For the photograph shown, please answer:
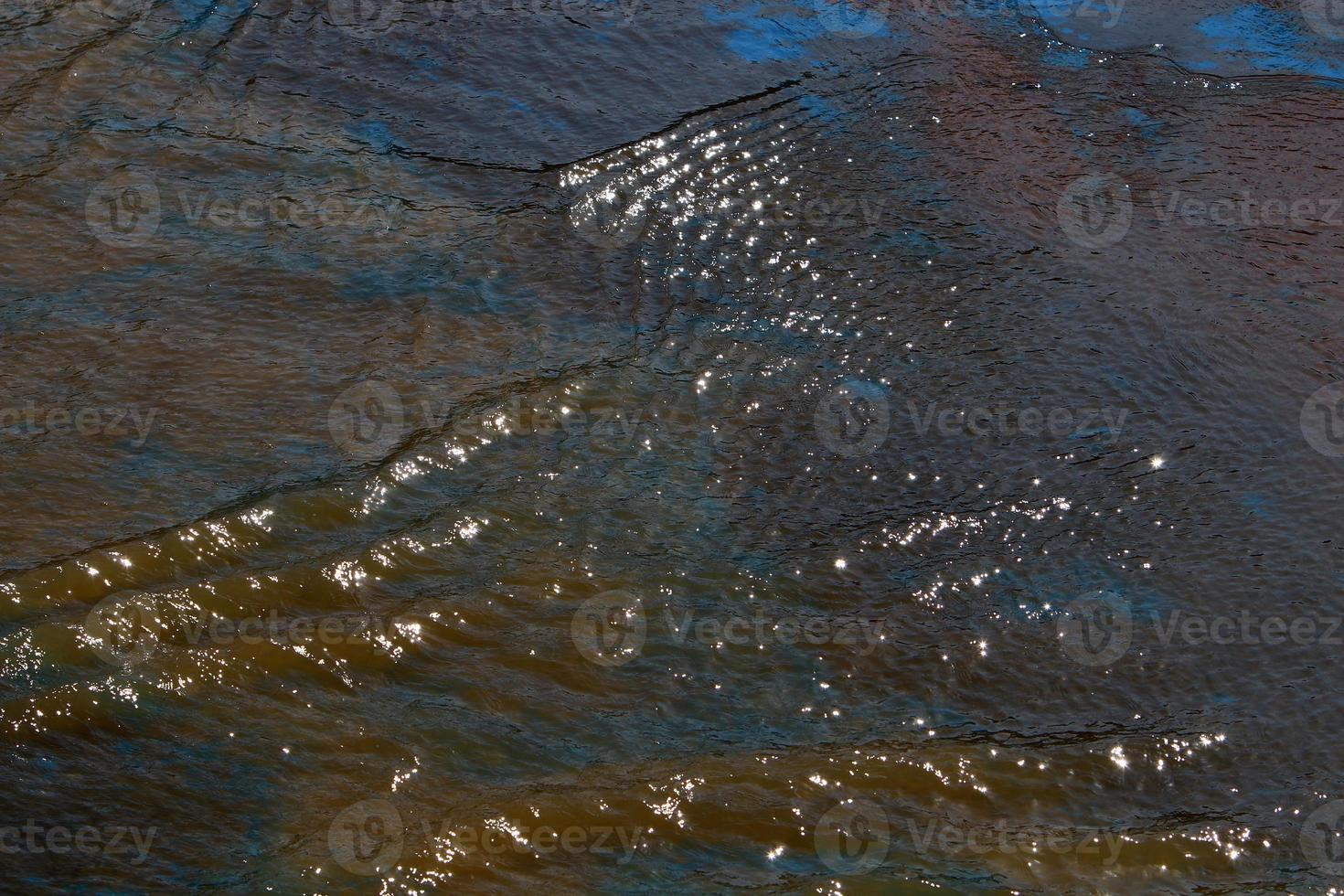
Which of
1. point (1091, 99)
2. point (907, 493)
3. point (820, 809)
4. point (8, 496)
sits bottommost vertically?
point (8, 496)

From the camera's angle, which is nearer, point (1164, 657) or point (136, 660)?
point (136, 660)

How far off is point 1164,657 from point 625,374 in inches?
77.3

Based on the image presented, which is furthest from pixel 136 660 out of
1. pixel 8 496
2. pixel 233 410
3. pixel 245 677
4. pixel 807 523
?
pixel 807 523

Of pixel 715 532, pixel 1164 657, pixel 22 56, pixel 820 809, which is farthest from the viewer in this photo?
pixel 22 56

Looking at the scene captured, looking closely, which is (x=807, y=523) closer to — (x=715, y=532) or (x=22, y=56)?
(x=715, y=532)

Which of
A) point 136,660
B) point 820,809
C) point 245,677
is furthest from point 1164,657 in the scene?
point 136,660

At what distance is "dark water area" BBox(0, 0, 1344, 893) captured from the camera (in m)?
3.18

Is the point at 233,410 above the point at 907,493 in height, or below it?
below

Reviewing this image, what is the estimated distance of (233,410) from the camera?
4.23m

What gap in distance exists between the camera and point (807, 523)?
4062 millimetres

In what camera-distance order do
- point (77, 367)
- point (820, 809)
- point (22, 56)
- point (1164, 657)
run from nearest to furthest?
point (820, 809)
point (1164, 657)
point (77, 367)
point (22, 56)

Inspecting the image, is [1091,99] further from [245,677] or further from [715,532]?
[245,677]

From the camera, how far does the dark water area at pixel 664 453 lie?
318 centimetres

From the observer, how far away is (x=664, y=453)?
4.27 meters
